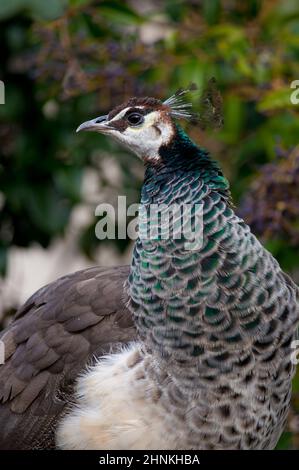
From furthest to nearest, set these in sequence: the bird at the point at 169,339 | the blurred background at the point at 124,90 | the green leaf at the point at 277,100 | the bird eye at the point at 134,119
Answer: the blurred background at the point at 124,90, the green leaf at the point at 277,100, the bird eye at the point at 134,119, the bird at the point at 169,339

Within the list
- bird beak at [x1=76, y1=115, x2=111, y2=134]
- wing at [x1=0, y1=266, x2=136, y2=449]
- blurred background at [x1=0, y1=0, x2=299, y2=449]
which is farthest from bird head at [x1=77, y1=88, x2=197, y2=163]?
blurred background at [x1=0, y1=0, x2=299, y2=449]

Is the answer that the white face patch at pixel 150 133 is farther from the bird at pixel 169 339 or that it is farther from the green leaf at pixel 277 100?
the green leaf at pixel 277 100

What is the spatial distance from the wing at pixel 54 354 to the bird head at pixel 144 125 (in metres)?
0.31

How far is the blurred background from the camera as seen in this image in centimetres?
277

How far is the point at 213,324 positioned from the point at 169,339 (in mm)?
92

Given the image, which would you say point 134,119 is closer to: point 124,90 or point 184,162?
point 184,162

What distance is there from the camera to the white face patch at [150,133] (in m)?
2.10

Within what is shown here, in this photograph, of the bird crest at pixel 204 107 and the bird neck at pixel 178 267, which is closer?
the bird neck at pixel 178 267

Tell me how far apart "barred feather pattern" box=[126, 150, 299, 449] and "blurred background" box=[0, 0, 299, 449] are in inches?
19.0

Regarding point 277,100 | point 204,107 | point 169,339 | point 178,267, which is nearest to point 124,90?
point 277,100

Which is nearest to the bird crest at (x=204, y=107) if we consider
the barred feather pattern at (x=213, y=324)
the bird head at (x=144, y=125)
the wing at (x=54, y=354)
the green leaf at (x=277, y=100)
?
the bird head at (x=144, y=125)

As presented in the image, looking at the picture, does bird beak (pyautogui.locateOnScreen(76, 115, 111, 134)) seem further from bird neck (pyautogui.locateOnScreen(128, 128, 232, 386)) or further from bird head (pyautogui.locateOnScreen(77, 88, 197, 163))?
bird neck (pyautogui.locateOnScreen(128, 128, 232, 386))

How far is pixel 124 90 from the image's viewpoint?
9.65 feet

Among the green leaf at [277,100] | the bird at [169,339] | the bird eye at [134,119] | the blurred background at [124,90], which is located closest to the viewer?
the bird at [169,339]
